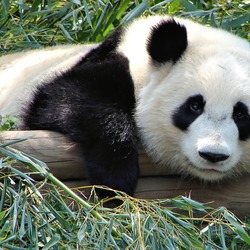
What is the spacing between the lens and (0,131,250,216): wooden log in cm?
303

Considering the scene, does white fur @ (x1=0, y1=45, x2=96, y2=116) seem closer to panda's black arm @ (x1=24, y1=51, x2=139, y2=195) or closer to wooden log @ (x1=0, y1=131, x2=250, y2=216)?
panda's black arm @ (x1=24, y1=51, x2=139, y2=195)

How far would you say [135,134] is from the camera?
3225 mm

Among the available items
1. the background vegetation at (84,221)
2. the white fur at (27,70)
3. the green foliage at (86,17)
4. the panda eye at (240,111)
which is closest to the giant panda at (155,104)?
the panda eye at (240,111)

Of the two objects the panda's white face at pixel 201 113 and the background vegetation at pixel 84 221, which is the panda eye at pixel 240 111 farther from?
the background vegetation at pixel 84 221

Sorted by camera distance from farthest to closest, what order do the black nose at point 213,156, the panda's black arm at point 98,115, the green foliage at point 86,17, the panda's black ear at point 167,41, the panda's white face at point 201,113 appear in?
the green foliage at point 86,17, the panda's black ear at point 167,41, the panda's black arm at point 98,115, the panda's white face at point 201,113, the black nose at point 213,156

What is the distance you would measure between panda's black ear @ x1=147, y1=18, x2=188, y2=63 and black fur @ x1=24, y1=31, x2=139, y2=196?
0.54 feet

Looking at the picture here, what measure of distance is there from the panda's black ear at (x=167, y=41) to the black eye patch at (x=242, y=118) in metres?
0.38

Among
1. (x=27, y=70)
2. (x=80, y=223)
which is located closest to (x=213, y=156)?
(x=80, y=223)

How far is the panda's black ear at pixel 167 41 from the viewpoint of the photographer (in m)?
3.19

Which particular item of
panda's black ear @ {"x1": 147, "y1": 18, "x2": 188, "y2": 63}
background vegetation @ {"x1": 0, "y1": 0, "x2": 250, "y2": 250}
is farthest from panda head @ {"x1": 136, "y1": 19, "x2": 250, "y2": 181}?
background vegetation @ {"x1": 0, "y1": 0, "x2": 250, "y2": 250}

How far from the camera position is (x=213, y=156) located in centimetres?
283

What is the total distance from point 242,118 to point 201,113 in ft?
0.56

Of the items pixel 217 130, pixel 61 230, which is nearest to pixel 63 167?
pixel 61 230

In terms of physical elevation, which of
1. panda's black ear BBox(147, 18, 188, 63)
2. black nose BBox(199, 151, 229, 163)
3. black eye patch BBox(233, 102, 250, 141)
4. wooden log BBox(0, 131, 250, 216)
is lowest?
wooden log BBox(0, 131, 250, 216)
